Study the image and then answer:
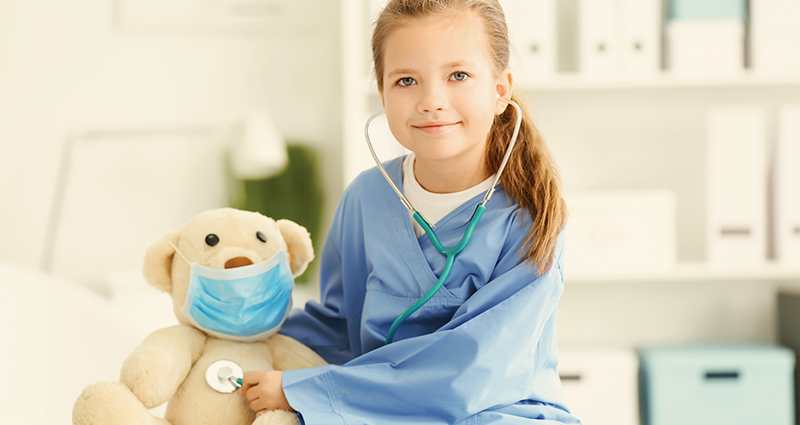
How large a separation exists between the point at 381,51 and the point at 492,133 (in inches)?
8.3

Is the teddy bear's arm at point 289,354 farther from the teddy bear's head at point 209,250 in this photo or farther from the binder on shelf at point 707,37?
the binder on shelf at point 707,37

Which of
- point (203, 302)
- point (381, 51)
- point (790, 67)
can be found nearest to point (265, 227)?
point (203, 302)

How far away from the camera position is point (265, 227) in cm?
88

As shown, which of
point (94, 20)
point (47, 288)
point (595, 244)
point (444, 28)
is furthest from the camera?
point (94, 20)

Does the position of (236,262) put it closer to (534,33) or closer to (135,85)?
(534,33)

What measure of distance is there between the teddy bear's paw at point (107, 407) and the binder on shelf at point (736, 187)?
1.48 meters

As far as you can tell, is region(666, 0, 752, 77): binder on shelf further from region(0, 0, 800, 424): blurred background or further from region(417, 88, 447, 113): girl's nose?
region(417, 88, 447, 113): girl's nose

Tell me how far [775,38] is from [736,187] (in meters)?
0.42

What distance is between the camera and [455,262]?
85cm

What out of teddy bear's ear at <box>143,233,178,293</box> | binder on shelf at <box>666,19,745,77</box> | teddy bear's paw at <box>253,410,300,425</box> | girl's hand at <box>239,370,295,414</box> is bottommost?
teddy bear's paw at <box>253,410,300,425</box>

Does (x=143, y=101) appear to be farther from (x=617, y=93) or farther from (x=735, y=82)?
(x=735, y=82)

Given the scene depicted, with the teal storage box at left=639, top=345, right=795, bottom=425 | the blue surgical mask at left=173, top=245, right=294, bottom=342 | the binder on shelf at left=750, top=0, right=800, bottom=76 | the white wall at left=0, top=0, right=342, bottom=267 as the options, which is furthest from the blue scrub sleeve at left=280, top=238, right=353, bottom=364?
the binder on shelf at left=750, top=0, right=800, bottom=76

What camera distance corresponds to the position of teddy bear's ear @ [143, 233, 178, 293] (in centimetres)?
85

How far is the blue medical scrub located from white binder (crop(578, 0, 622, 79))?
896mm
